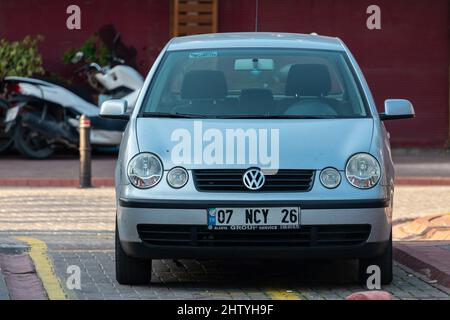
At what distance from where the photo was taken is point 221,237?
8117mm

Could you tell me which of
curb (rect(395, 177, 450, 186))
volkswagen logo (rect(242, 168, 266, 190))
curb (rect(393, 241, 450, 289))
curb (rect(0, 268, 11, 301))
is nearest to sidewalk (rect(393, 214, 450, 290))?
curb (rect(393, 241, 450, 289))

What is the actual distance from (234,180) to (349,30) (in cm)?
1498

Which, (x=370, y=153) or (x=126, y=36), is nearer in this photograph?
(x=370, y=153)

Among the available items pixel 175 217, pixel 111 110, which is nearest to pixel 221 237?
pixel 175 217

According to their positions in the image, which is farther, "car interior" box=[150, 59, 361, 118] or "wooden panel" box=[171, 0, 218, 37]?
"wooden panel" box=[171, 0, 218, 37]

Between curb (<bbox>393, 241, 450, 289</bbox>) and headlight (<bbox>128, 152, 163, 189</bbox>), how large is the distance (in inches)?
83.1

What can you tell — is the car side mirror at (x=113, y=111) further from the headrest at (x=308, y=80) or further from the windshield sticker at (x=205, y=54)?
the headrest at (x=308, y=80)

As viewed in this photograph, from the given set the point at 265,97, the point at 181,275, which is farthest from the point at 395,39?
the point at 181,275

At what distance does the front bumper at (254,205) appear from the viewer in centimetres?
805

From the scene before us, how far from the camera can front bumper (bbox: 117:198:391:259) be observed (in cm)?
805

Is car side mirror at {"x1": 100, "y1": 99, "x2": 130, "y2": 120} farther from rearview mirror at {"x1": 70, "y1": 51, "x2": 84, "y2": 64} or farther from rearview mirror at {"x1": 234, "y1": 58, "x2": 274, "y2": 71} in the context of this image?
rearview mirror at {"x1": 70, "y1": 51, "x2": 84, "y2": 64}
